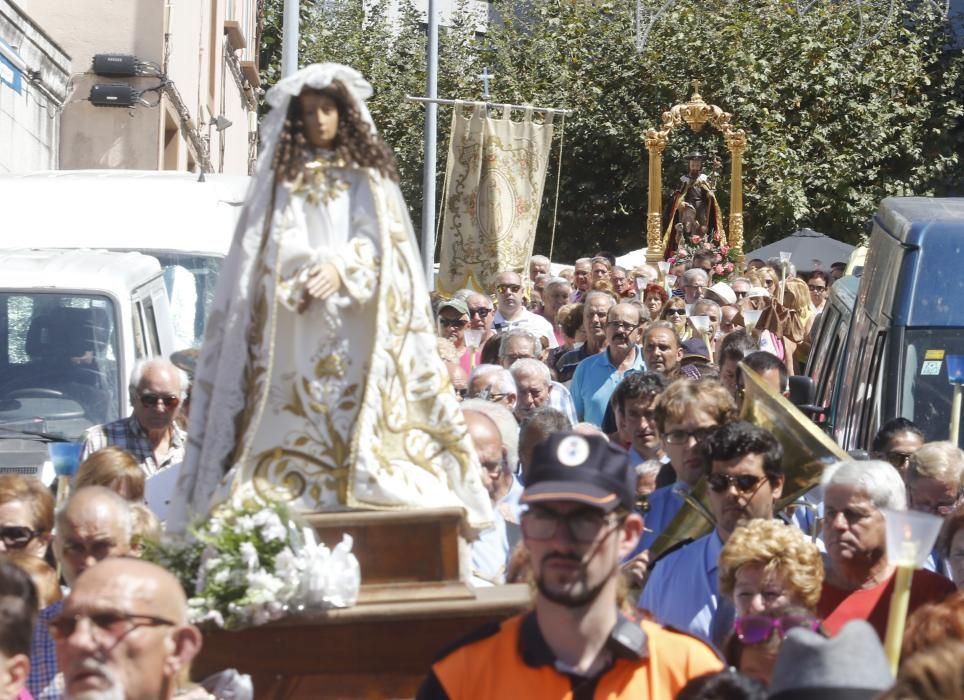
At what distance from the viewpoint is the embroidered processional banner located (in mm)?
14984

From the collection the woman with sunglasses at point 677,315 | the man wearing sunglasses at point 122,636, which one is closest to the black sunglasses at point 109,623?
the man wearing sunglasses at point 122,636

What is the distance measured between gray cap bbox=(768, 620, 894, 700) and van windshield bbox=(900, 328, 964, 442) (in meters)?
5.27

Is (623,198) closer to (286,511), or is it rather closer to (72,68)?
(72,68)

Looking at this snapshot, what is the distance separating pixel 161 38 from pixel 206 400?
15693 mm

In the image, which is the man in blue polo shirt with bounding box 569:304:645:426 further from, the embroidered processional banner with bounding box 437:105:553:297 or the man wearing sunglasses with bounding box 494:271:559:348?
the embroidered processional banner with bounding box 437:105:553:297

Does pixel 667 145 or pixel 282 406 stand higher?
pixel 667 145

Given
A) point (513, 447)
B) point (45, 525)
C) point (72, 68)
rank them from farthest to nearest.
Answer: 1. point (72, 68)
2. point (513, 447)
3. point (45, 525)

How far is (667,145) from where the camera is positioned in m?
32.8

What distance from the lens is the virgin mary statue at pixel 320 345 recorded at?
16.4 feet

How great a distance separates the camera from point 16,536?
18.8 feet

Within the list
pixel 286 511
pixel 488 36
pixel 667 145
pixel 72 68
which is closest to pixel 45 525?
pixel 286 511

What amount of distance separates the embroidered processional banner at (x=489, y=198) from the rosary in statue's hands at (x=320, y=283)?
965cm

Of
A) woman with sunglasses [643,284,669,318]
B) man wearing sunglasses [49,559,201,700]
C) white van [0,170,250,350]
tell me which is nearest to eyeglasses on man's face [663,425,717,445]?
man wearing sunglasses [49,559,201,700]

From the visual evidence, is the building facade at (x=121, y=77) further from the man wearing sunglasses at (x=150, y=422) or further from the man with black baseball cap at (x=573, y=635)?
the man with black baseball cap at (x=573, y=635)
